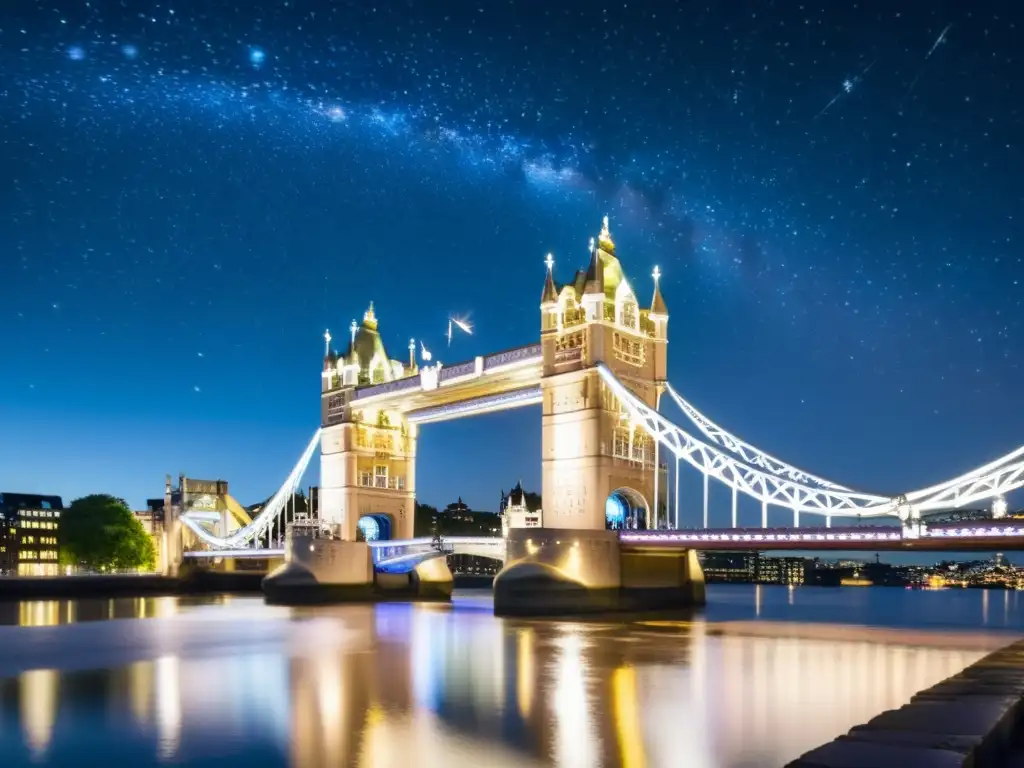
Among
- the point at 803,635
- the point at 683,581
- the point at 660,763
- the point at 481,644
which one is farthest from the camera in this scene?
the point at 683,581

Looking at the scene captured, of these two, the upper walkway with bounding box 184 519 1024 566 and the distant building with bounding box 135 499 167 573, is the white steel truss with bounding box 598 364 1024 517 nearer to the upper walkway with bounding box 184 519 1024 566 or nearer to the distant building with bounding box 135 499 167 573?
the upper walkway with bounding box 184 519 1024 566

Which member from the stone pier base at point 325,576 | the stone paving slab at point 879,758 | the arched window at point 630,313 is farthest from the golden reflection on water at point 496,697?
the stone pier base at point 325,576

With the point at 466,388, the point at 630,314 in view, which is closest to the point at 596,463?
the point at 630,314

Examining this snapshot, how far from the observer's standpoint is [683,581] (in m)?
37.4

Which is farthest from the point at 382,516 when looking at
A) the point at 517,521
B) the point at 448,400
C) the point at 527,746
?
the point at 527,746

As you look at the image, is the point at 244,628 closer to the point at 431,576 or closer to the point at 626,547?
the point at 626,547

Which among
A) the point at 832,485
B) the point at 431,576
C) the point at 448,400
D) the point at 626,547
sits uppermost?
the point at 448,400

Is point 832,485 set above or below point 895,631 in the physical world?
above

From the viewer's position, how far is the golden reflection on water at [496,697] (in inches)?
454

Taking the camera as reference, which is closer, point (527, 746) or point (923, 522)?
point (527, 746)

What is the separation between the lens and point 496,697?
15602 mm

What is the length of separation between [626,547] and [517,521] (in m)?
5.21

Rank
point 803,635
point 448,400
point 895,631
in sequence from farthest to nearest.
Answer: point 448,400
point 895,631
point 803,635

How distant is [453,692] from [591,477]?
65.0 ft
